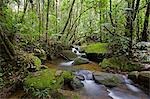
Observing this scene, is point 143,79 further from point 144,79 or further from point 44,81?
point 44,81

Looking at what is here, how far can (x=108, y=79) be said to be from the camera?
7594mm

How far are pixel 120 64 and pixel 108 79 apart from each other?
1.80 meters

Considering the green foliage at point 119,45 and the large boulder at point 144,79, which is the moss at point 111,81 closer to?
the large boulder at point 144,79

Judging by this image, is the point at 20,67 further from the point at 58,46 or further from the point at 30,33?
the point at 58,46

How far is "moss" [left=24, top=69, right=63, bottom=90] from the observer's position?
589 centimetres

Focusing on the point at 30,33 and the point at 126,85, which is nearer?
the point at 126,85

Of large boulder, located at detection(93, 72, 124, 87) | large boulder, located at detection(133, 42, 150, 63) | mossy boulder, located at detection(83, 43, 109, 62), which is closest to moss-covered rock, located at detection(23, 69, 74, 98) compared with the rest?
large boulder, located at detection(93, 72, 124, 87)

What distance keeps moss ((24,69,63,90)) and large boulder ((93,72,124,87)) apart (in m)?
1.68

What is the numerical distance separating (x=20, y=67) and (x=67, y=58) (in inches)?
187

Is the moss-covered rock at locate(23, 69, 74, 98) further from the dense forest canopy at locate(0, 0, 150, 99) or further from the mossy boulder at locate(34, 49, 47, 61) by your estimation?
the mossy boulder at locate(34, 49, 47, 61)

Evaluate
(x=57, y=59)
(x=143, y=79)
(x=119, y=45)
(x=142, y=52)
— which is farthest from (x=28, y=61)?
(x=142, y=52)

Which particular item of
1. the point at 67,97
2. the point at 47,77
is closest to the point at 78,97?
the point at 67,97

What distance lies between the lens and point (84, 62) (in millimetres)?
10312

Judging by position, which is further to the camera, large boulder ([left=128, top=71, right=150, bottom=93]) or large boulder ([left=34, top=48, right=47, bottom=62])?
large boulder ([left=34, top=48, right=47, bottom=62])
